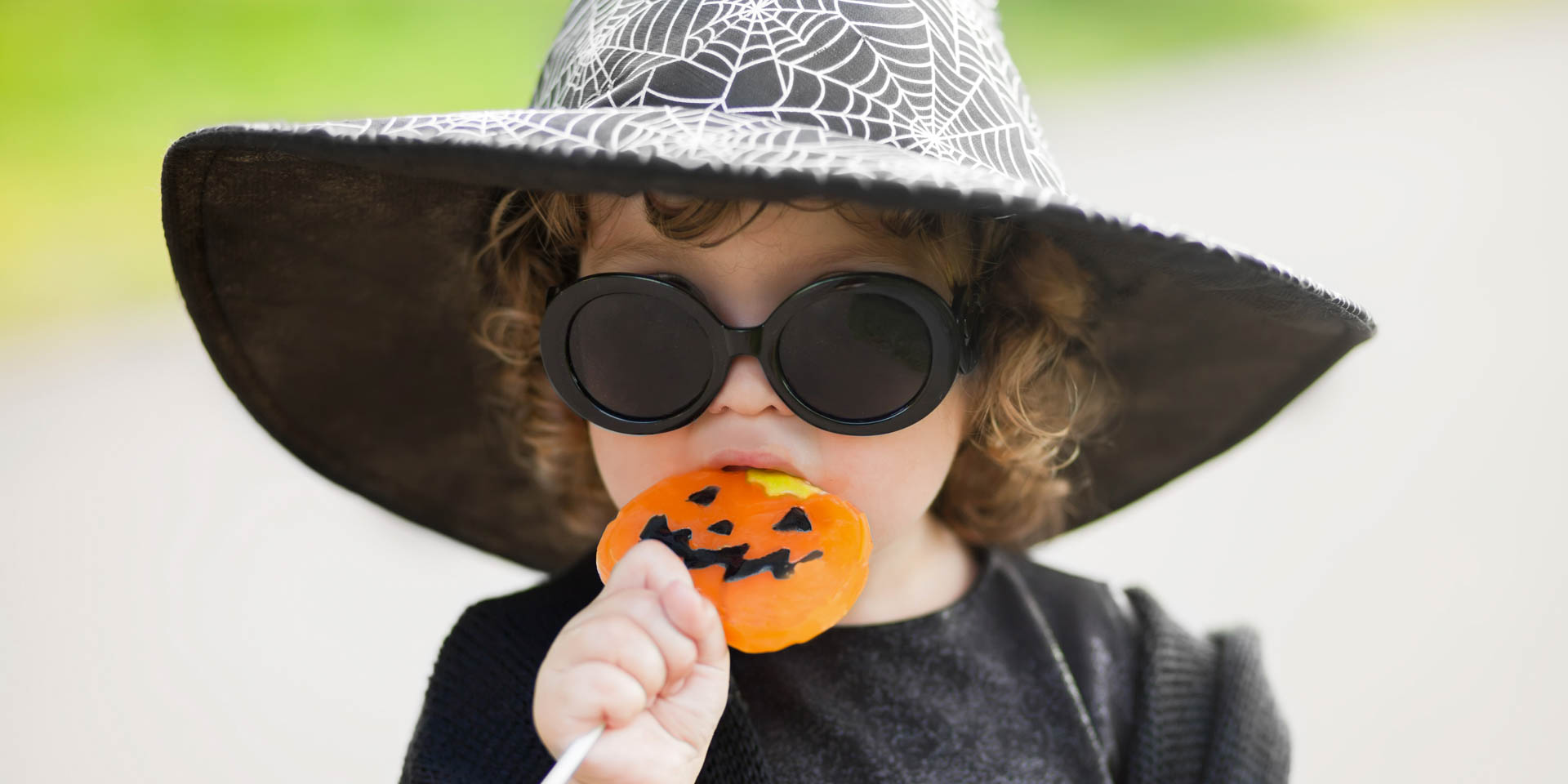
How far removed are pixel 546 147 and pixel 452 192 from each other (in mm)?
526

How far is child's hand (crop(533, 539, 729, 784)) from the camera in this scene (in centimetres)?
99

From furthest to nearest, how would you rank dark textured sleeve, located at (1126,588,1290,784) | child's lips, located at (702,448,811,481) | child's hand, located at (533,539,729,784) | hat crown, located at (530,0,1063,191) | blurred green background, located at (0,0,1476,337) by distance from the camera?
blurred green background, located at (0,0,1476,337)
dark textured sleeve, located at (1126,588,1290,784)
child's lips, located at (702,448,811,481)
hat crown, located at (530,0,1063,191)
child's hand, located at (533,539,729,784)

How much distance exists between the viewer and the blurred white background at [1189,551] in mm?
2416

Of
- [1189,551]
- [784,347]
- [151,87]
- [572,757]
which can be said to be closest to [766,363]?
[784,347]

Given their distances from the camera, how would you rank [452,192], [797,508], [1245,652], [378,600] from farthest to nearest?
1. [378,600]
2. [1245,652]
3. [452,192]
4. [797,508]

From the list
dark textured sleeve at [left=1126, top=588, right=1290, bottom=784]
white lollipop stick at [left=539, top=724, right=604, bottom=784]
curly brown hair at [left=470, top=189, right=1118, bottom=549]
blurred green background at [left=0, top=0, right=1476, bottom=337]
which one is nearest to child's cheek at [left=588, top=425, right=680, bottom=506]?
curly brown hair at [left=470, top=189, right=1118, bottom=549]

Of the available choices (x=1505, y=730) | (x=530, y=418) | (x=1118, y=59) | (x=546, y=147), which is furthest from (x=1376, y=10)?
(x=546, y=147)

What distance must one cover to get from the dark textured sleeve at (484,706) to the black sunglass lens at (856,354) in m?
0.44

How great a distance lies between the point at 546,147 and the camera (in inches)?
35.4

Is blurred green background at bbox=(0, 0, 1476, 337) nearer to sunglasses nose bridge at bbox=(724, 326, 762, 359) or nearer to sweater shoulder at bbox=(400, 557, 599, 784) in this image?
sweater shoulder at bbox=(400, 557, 599, 784)

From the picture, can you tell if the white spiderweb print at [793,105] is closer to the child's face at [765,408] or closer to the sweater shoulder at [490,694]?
the child's face at [765,408]

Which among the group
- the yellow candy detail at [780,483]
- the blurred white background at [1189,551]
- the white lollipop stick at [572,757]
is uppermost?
the yellow candy detail at [780,483]

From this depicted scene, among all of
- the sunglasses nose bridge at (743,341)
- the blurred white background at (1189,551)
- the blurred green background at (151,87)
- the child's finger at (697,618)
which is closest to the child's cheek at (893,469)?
the sunglasses nose bridge at (743,341)

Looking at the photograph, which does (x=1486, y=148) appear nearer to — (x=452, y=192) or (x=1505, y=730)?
(x=1505, y=730)
